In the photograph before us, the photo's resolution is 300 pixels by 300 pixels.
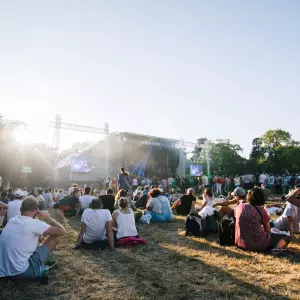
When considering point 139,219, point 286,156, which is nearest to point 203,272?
point 139,219

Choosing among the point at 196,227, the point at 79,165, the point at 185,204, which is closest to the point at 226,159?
the point at 79,165

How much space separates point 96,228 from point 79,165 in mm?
19824

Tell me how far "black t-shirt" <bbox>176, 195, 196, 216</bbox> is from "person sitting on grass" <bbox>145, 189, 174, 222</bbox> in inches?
44.0

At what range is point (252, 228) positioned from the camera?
15.8 ft

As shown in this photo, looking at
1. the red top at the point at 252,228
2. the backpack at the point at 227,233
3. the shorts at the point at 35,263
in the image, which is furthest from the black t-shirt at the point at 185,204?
the shorts at the point at 35,263

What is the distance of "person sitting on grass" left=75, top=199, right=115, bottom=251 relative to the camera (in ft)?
17.1

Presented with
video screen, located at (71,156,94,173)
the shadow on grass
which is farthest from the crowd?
video screen, located at (71,156,94,173)

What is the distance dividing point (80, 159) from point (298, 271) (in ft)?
72.8

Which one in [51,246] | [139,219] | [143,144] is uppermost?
[143,144]

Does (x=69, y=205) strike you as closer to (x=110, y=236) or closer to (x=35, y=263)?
(x=110, y=236)

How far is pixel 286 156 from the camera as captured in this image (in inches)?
1615

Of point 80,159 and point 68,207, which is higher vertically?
point 80,159

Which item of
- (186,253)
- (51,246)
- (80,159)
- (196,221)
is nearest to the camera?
(51,246)

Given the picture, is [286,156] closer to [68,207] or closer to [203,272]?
[68,207]
